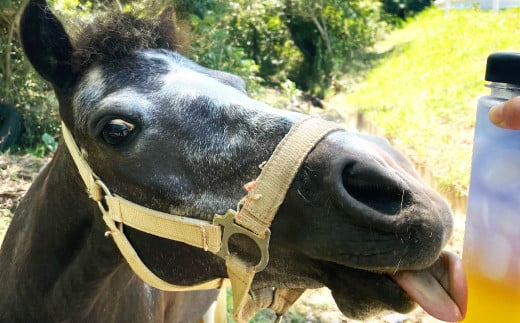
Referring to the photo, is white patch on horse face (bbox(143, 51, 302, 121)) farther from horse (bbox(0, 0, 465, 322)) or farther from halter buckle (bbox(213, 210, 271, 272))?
halter buckle (bbox(213, 210, 271, 272))

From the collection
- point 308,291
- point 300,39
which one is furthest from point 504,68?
point 300,39

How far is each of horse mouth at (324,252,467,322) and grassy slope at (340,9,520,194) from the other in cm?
466

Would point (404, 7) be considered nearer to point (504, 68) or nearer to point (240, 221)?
point (504, 68)

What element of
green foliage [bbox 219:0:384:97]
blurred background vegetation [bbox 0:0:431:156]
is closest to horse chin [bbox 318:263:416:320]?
blurred background vegetation [bbox 0:0:431:156]

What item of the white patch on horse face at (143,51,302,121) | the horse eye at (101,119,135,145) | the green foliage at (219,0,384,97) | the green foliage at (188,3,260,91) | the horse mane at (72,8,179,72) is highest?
the horse mane at (72,8,179,72)

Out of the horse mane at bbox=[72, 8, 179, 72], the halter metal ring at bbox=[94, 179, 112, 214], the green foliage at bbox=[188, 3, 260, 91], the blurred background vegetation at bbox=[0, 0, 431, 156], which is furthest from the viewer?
the green foliage at bbox=[188, 3, 260, 91]

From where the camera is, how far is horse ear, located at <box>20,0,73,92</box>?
1908 mm

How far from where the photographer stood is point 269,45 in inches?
640

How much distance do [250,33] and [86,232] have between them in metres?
14.2

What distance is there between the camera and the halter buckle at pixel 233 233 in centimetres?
147

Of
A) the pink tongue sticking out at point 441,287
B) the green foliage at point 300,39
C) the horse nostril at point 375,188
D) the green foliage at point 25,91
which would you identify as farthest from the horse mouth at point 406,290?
the green foliage at point 300,39

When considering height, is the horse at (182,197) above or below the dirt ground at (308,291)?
above

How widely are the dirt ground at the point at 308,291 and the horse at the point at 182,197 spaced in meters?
1.81

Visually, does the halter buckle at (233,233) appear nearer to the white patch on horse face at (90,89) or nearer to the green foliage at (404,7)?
the white patch on horse face at (90,89)
